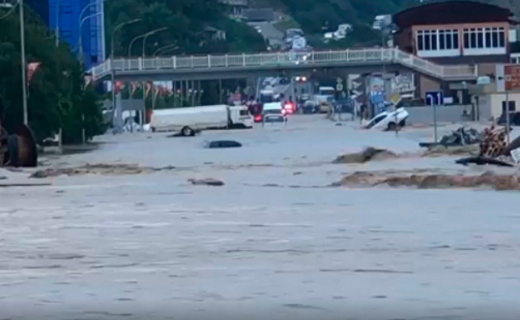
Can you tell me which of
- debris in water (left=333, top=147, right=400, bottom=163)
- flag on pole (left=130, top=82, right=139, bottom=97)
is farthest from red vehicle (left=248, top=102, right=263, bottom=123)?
debris in water (left=333, top=147, right=400, bottom=163)

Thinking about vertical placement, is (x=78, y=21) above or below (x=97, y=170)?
above

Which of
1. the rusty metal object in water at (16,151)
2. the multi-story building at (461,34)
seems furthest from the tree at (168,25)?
the rusty metal object in water at (16,151)

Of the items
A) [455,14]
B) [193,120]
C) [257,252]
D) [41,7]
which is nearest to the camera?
[257,252]

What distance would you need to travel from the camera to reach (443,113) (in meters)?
112

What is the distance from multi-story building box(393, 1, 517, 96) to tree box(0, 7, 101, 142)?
53.0 metres

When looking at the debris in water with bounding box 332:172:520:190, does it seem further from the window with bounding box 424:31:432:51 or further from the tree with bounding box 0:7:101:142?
the window with bounding box 424:31:432:51

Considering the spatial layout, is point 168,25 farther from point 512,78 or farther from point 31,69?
point 512,78

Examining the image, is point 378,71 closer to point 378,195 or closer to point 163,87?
point 163,87

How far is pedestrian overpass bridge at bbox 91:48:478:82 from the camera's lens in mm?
109500

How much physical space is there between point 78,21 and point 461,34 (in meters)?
32.1

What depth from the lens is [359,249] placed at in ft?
69.5

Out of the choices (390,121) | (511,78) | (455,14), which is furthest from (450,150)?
(455,14)

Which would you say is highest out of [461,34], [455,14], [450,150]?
[455,14]

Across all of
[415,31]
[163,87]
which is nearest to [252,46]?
[163,87]
